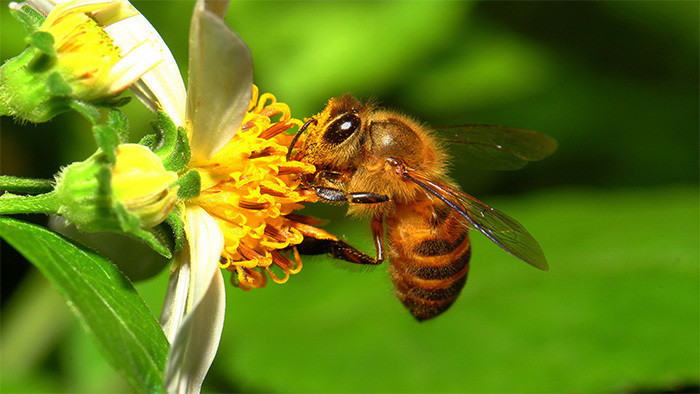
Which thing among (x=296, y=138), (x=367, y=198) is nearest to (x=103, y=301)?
(x=296, y=138)

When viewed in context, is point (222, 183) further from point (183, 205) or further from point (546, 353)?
point (546, 353)

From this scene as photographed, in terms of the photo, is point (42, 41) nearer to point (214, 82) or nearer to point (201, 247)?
point (214, 82)

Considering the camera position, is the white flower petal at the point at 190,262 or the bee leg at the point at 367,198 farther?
the bee leg at the point at 367,198

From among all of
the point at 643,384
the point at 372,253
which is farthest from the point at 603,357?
the point at 372,253

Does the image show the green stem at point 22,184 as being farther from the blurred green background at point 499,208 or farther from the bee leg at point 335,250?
the blurred green background at point 499,208

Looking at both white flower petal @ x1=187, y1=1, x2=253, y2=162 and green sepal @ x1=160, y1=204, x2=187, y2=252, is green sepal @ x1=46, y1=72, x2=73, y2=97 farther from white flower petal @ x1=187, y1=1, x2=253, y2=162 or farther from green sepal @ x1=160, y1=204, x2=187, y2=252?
green sepal @ x1=160, y1=204, x2=187, y2=252

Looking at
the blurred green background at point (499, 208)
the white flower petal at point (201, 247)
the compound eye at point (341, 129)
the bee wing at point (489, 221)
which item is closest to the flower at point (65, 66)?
the white flower petal at point (201, 247)

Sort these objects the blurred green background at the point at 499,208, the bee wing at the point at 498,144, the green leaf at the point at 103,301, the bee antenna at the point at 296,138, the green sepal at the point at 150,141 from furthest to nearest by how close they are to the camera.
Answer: the blurred green background at the point at 499,208 → the bee wing at the point at 498,144 → the bee antenna at the point at 296,138 → the green sepal at the point at 150,141 → the green leaf at the point at 103,301
